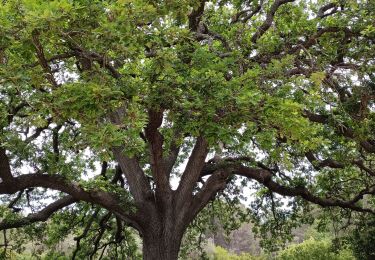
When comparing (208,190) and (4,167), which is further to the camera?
(208,190)

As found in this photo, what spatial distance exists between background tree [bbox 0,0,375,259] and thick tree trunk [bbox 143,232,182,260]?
2cm

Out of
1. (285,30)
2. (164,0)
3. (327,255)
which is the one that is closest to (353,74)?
(285,30)

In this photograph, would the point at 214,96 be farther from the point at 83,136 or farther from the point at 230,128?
the point at 83,136

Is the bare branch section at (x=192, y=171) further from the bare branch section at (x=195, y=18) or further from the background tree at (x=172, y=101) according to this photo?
the bare branch section at (x=195, y=18)

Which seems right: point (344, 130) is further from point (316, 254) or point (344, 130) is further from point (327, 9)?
point (316, 254)

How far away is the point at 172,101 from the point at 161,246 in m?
3.62

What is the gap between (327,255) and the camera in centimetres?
1628

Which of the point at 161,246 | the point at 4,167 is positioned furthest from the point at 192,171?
the point at 4,167

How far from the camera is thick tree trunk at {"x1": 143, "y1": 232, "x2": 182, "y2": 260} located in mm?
8070

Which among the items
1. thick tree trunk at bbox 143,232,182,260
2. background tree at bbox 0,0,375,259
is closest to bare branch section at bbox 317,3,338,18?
background tree at bbox 0,0,375,259

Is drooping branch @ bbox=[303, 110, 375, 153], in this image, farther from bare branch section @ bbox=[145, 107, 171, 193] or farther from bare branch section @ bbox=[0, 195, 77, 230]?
bare branch section @ bbox=[0, 195, 77, 230]

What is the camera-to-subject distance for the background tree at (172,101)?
196 inches

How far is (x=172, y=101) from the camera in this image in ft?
18.2

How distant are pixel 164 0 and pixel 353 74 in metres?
3.45
